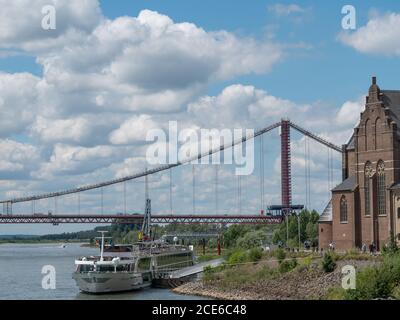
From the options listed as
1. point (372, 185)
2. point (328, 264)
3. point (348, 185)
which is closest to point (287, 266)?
point (328, 264)

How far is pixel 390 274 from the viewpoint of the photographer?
38.1 metres

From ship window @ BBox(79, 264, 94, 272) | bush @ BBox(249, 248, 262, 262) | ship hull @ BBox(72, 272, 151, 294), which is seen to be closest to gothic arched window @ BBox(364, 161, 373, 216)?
bush @ BBox(249, 248, 262, 262)

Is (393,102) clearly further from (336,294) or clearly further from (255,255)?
(336,294)

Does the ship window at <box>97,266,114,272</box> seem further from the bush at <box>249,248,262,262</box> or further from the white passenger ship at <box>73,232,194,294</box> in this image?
the bush at <box>249,248,262,262</box>

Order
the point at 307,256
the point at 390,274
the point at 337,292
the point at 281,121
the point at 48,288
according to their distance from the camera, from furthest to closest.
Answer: the point at 281,121
the point at 48,288
the point at 307,256
the point at 337,292
the point at 390,274

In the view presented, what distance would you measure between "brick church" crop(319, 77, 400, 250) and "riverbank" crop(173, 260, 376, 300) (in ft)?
42.2

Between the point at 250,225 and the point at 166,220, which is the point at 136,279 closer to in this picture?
the point at 166,220

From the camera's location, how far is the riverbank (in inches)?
1748

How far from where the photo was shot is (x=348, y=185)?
2616 inches

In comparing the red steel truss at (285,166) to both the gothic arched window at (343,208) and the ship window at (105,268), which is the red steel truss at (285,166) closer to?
the gothic arched window at (343,208)

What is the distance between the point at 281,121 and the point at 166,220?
22.9m

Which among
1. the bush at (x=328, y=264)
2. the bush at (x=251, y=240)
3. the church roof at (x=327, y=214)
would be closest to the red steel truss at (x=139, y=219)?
the bush at (x=251, y=240)

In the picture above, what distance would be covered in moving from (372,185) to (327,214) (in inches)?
255
